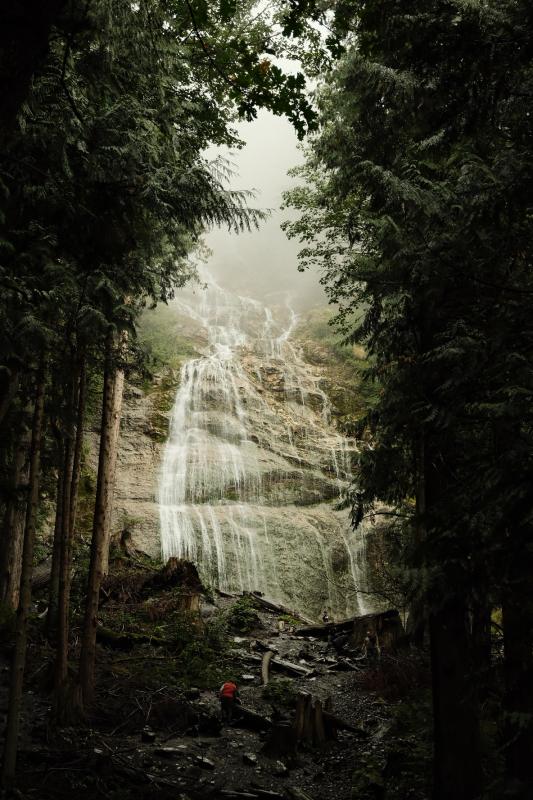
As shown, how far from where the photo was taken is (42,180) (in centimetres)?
659

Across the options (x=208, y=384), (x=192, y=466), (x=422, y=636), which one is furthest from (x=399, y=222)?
(x=208, y=384)

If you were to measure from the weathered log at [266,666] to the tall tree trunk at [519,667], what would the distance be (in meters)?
5.99

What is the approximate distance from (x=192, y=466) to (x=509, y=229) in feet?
57.9

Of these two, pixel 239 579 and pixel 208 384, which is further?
pixel 208 384

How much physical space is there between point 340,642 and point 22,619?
29.9 ft

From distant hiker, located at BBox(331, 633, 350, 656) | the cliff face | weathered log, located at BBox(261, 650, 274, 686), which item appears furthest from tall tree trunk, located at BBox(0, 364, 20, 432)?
the cliff face

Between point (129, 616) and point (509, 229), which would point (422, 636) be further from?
point (509, 229)

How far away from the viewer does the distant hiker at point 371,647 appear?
1079 cm

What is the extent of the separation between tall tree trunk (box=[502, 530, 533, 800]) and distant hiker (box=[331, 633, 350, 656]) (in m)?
8.07

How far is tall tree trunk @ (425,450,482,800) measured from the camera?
4.55 metres

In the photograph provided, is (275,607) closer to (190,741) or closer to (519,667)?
(190,741)

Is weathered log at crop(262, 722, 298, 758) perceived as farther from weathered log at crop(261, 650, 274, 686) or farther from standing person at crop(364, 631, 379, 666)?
standing person at crop(364, 631, 379, 666)

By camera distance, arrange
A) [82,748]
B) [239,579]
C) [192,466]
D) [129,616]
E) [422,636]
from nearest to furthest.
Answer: [82,748]
[422,636]
[129,616]
[239,579]
[192,466]

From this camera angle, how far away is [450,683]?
566 cm
